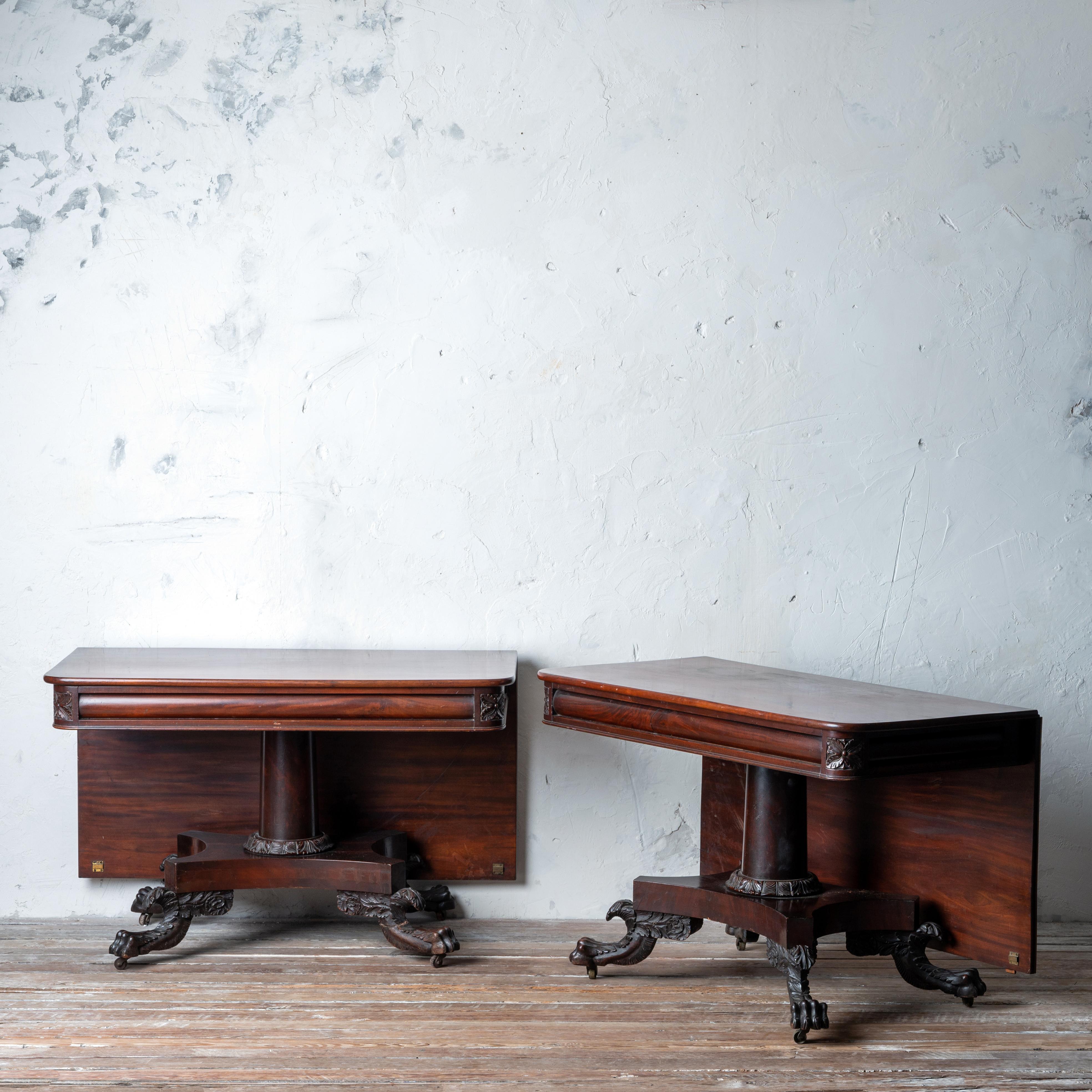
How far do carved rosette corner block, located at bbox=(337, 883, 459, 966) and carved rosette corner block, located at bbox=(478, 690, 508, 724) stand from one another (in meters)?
0.56

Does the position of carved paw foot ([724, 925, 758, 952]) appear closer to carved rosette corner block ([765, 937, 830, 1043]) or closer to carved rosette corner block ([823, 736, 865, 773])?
carved rosette corner block ([765, 937, 830, 1043])

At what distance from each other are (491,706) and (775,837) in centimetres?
76

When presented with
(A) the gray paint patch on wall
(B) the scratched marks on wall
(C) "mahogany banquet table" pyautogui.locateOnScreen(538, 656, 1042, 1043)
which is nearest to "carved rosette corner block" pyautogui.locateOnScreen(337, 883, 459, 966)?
(C) "mahogany banquet table" pyautogui.locateOnScreen(538, 656, 1042, 1043)

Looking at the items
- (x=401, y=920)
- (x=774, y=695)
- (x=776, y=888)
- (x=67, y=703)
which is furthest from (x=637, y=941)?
(x=67, y=703)

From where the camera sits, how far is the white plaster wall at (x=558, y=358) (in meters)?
3.26

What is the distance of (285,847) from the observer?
299 centimetres

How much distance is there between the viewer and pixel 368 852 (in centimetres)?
305

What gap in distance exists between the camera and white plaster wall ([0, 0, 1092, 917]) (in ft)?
10.7

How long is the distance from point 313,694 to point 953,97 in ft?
8.20

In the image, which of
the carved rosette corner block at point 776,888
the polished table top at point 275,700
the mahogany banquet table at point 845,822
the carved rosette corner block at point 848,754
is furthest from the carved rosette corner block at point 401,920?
the carved rosette corner block at point 848,754

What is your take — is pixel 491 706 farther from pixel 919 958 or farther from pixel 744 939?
pixel 919 958

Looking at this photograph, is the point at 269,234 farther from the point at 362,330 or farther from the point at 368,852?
the point at 368,852

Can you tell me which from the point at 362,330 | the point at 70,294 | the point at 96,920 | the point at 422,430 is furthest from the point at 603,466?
the point at 96,920

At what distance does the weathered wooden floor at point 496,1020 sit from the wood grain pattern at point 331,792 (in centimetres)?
24
